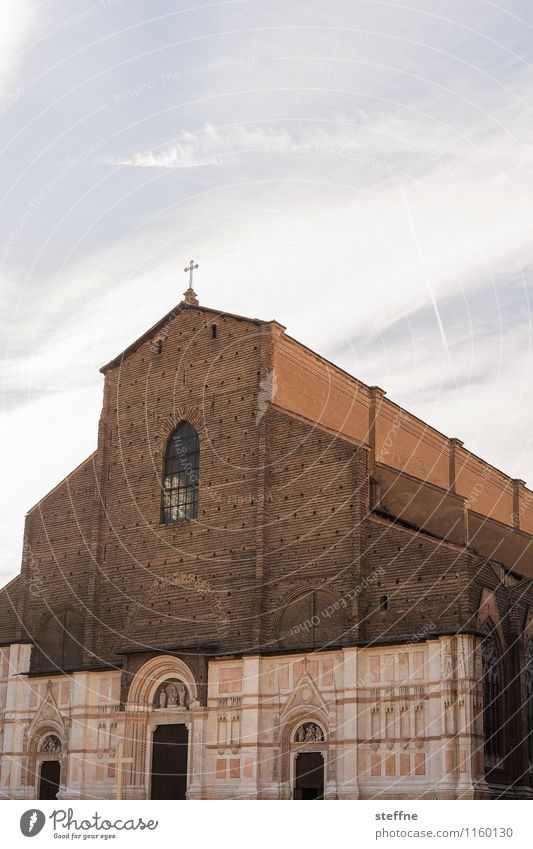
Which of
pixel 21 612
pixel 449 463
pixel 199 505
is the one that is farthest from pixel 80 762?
pixel 449 463

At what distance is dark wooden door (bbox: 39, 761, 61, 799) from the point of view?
1201 inches

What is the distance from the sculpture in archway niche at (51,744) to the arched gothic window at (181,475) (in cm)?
674

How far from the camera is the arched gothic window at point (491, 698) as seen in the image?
25094 millimetres

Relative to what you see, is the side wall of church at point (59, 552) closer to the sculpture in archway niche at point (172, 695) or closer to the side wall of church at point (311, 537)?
the sculpture in archway niche at point (172, 695)

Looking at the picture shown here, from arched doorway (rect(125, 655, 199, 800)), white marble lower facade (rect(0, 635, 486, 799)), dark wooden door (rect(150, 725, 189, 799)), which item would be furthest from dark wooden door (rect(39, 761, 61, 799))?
dark wooden door (rect(150, 725, 189, 799))

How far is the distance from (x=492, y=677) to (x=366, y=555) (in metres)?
4.01

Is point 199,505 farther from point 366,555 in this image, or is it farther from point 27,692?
point 27,692

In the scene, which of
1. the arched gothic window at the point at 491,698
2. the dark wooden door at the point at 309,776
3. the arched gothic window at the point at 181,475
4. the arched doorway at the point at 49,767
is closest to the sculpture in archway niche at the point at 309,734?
the dark wooden door at the point at 309,776

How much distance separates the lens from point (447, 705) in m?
24.4

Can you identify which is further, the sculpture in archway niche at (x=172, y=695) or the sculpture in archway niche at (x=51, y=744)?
the sculpture in archway niche at (x=51, y=744)

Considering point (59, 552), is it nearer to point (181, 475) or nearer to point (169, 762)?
point (181, 475)

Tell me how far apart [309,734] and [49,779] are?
842 cm
